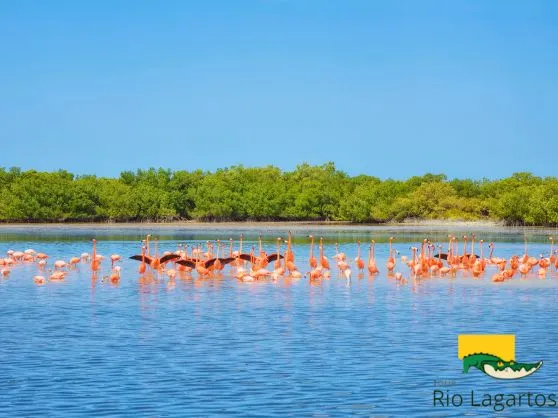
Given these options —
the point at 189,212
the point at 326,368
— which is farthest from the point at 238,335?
the point at 189,212

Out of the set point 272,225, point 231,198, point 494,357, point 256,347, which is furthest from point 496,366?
point 231,198

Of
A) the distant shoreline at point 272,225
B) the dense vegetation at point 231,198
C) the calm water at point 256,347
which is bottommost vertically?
the calm water at point 256,347

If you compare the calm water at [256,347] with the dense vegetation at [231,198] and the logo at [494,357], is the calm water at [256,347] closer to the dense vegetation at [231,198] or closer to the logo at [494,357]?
the logo at [494,357]

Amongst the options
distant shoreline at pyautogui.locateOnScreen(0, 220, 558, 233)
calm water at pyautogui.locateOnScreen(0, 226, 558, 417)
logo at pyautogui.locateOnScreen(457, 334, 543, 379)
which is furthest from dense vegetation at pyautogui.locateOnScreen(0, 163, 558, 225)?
logo at pyautogui.locateOnScreen(457, 334, 543, 379)

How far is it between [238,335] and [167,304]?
21.2 feet

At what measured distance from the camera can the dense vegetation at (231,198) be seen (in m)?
127

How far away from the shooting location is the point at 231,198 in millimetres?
134250

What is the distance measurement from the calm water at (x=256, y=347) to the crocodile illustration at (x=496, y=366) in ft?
0.52

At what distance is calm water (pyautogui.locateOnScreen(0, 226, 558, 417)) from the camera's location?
49.9ft

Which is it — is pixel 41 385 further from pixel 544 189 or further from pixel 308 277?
pixel 544 189

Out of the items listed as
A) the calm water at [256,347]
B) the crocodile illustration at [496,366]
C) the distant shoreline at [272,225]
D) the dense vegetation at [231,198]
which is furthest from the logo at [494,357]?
the dense vegetation at [231,198]

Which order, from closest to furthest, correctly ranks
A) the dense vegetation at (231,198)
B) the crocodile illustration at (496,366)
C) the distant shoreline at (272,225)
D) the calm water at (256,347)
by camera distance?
the calm water at (256,347)
the crocodile illustration at (496,366)
the distant shoreline at (272,225)
the dense vegetation at (231,198)

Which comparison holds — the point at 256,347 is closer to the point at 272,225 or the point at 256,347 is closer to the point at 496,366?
the point at 496,366

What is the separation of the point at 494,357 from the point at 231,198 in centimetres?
11806
